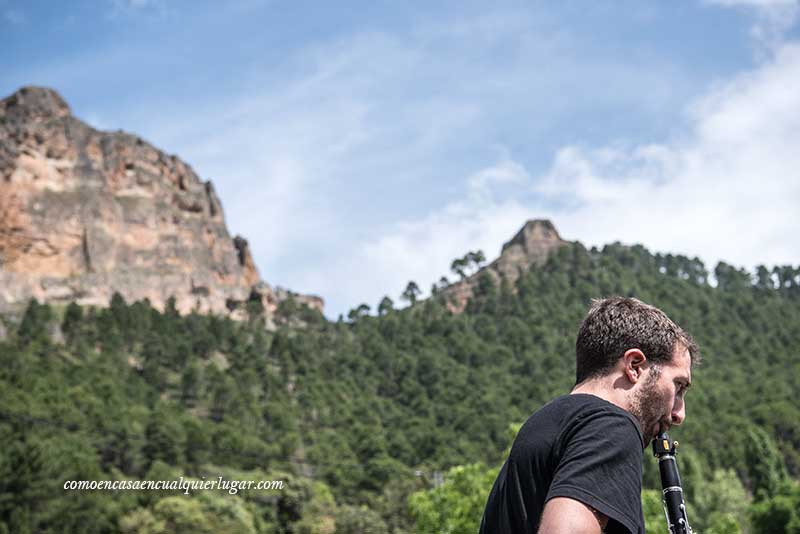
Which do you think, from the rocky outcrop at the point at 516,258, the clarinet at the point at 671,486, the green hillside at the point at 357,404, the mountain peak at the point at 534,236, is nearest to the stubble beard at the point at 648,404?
the clarinet at the point at 671,486

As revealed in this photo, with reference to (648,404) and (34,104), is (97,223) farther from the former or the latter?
(648,404)

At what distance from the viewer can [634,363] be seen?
267 cm

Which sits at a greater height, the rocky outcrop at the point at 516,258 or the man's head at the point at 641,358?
the rocky outcrop at the point at 516,258

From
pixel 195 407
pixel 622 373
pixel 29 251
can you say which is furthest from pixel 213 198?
pixel 622 373

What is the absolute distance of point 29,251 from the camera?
107m

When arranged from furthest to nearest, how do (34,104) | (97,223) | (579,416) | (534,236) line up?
1. (534,236)
2. (34,104)
3. (97,223)
4. (579,416)

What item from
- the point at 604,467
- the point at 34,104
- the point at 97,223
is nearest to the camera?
the point at 604,467

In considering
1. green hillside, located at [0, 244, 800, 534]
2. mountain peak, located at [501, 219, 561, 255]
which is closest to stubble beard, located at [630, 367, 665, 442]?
green hillside, located at [0, 244, 800, 534]

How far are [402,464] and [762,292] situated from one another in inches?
3281

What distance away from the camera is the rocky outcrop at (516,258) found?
132 metres

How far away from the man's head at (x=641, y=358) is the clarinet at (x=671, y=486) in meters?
0.08

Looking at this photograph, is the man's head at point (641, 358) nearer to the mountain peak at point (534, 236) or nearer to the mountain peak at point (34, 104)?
the mountain peak at point (34, 104)

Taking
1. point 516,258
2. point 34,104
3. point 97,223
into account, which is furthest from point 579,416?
point 516,258

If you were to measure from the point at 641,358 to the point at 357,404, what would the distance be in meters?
85.4
